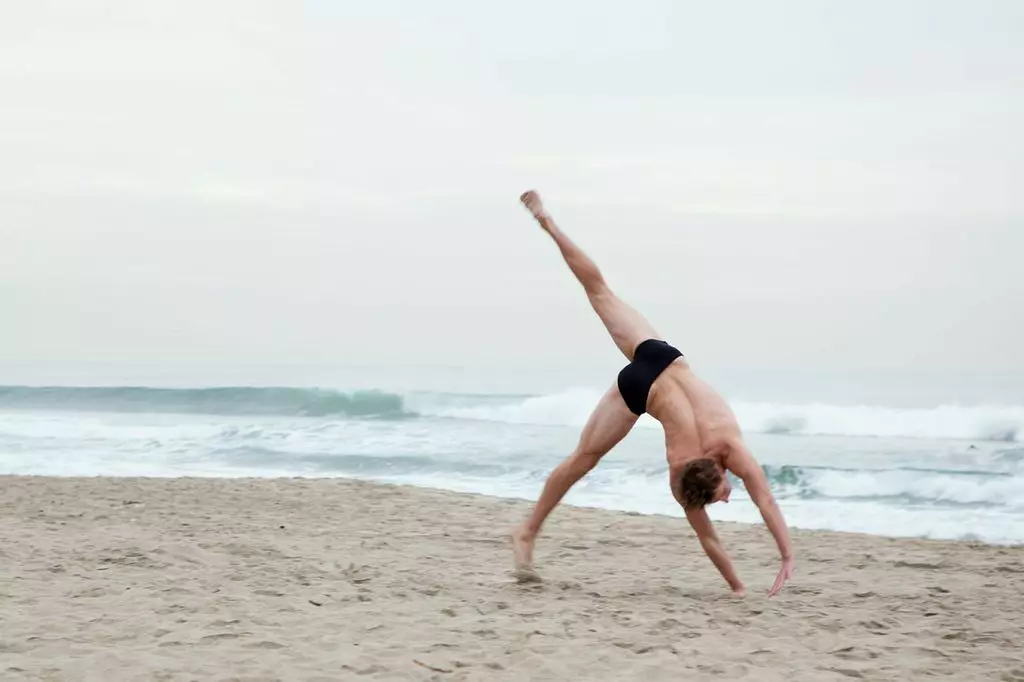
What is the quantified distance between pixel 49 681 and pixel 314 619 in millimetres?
1349

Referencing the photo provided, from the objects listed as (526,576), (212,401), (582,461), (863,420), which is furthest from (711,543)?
(212,401)

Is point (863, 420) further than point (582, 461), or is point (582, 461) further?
point (863, 420)

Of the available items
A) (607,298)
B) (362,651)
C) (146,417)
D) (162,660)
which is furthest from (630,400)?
(146,417)

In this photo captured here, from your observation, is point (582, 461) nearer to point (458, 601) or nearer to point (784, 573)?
point (458, 601)

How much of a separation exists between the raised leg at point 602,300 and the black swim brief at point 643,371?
85mm

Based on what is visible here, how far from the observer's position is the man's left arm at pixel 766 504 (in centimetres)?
502

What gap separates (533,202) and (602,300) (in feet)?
2.28

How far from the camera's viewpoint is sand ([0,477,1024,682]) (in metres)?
4.23

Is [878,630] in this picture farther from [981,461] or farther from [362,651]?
[981,461]

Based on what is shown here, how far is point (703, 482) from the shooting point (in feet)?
17.1

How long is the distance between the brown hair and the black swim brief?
0.44 m

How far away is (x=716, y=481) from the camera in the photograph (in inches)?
205

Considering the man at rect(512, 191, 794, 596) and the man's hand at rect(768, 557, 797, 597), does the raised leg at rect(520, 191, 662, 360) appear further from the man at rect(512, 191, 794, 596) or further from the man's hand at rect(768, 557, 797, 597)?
the man's hand at rect(768, 557, 797, 597)

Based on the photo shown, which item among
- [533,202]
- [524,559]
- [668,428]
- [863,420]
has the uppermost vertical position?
[533,202]
